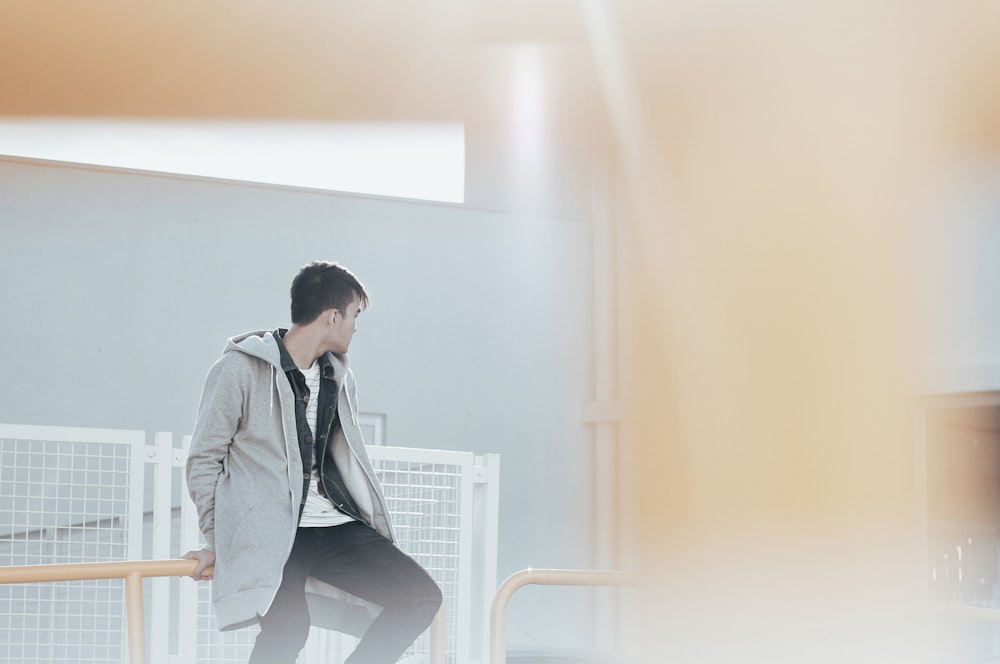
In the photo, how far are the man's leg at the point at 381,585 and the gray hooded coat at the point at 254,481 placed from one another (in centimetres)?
8

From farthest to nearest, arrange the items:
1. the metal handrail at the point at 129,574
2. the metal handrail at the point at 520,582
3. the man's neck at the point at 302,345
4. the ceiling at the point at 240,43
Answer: the ceiling at the point at 240,43 < the man's neck at the point at 302,345 < the metal handrail at the point at 520,582 < the metal handrail at the point at 129,574

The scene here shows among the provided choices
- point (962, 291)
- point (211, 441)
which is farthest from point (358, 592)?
point (962, 291)

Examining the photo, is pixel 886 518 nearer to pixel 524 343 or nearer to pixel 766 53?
pixel 766 53

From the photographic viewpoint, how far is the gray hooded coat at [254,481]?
223 cm

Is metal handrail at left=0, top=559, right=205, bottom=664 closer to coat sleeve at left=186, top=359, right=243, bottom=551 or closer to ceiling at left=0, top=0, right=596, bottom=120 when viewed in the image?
coat sleeve at left=186, top=359, right=243, bottom=551

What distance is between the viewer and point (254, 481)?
232 centimetres

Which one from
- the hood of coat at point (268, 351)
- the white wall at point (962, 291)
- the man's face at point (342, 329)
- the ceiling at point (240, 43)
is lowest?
the hood of coat at point (268, 351)

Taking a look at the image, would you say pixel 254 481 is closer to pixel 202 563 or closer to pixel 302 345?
pixel 202 563

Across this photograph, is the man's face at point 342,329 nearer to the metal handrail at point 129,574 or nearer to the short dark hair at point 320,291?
the short dark hair at point 320,291

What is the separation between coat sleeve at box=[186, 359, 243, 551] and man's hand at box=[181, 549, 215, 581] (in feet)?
0.21

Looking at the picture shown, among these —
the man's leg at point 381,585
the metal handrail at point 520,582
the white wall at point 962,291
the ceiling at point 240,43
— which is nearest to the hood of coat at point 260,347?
the man's leg at point 381,585

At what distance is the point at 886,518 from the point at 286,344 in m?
2.78

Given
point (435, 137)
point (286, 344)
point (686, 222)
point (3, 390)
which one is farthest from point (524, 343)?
point (286, 344)

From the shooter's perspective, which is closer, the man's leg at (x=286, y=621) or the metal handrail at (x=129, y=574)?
the metal handrail at (x=129, y=574)
